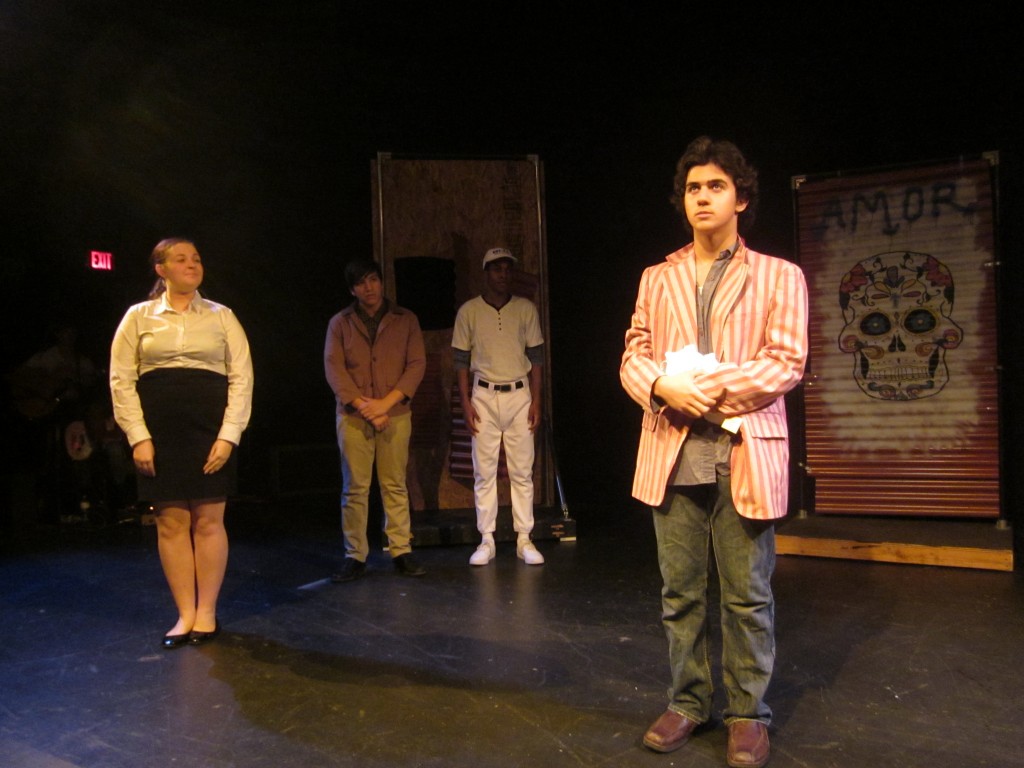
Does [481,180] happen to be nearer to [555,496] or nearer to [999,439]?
[555,496]

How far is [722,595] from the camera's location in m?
2.29

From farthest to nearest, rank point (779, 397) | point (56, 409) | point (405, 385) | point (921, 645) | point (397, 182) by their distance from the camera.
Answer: point (56, 409) < point (397, 182) < point (405, 385) < point (921, 645) < point (779, 397)

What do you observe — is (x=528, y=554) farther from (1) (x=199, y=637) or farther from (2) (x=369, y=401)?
(1) (x=199, y=637)

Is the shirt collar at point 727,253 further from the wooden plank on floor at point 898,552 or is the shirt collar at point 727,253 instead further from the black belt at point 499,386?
the wooden plank on floor at point 898,552

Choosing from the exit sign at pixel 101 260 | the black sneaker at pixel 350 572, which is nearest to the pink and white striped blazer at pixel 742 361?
the black sneaker at pixel 350 572

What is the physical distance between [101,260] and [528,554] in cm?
465

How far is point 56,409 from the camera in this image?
254 inches

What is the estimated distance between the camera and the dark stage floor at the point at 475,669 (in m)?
2.38

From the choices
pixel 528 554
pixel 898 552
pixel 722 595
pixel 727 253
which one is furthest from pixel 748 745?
pixel 898 552

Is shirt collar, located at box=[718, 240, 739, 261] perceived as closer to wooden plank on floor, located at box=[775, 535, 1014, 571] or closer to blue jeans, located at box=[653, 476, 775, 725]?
blue jeans, located at box=[653, 476, 775, 725]

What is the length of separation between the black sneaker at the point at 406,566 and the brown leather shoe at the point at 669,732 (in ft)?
7.36

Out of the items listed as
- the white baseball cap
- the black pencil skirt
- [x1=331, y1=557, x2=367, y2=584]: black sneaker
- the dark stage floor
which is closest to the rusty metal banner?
the dark stage floor

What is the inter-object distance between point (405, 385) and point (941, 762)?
9.57 feet

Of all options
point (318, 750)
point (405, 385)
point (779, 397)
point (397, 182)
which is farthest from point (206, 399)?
point (397, 182)
